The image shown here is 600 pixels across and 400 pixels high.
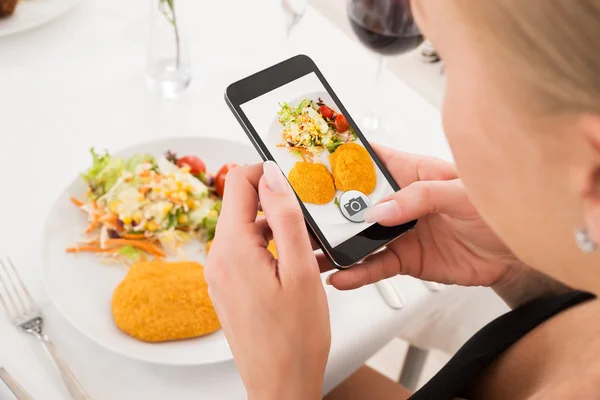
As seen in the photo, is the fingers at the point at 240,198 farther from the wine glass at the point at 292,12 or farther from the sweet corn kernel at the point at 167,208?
the wine glass at the point at 292,12

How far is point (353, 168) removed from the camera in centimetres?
76

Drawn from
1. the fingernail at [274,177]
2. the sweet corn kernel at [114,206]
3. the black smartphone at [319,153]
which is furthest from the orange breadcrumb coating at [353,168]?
the sweet corn kernel at [114,206]

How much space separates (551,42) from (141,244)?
2.19 ft

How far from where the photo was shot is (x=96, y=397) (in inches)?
28.2

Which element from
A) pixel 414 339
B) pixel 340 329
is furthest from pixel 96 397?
pixel 414 339

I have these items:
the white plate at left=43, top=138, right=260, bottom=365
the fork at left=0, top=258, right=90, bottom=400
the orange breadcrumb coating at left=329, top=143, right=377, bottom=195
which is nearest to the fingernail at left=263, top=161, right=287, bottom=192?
the orange breadcrumb coating at left=329, top=143, right=377, bottom=195

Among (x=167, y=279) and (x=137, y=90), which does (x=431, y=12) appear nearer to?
(x=167, y=279)

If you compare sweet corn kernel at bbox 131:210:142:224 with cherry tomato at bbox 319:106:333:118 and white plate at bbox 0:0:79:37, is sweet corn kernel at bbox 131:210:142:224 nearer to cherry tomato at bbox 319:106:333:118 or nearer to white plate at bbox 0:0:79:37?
cherry tomato at bbox 319:106:333:118

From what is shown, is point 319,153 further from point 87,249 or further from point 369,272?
point 87,249

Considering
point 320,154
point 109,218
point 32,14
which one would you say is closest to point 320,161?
point 320,154

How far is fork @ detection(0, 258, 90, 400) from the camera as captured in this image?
73 cm

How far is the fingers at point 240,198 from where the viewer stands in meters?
0.68

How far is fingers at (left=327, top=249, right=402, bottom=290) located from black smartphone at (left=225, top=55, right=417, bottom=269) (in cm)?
3

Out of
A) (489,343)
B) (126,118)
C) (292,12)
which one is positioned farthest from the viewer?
(292,12)
